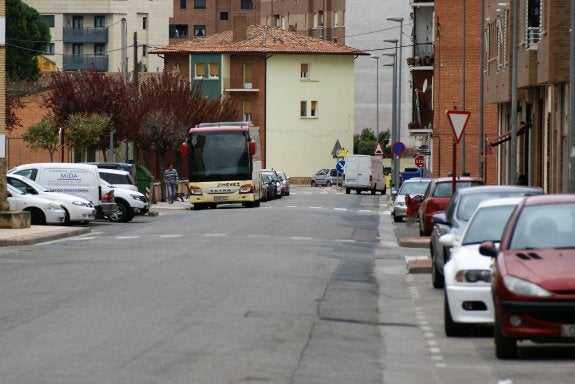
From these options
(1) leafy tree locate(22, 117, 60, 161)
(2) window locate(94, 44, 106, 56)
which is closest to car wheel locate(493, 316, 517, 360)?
(1) leafy tree locate(22, 117, 60, 161)

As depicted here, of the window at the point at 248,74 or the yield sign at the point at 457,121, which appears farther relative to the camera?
the window at the point at 248,74

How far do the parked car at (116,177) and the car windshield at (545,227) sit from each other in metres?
34.1

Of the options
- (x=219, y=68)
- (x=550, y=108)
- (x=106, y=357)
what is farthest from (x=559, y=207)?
(x=219, y=68)

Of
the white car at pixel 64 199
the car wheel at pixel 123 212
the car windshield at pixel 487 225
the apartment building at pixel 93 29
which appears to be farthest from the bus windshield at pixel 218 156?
the apartment building at pixel 93 29

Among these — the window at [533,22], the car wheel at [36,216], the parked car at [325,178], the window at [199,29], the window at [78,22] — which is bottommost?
the parked car at [325,178]

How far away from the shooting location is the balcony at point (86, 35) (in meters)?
137

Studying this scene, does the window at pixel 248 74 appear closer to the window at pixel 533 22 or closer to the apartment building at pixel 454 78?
the apartment building at pixel 454 78

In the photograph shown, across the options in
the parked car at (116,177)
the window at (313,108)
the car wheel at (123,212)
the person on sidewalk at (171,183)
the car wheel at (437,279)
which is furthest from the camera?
the window at (313,108)

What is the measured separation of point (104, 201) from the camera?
149 feet

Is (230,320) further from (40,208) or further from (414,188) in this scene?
(414,188)

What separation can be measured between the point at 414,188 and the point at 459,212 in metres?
27.4

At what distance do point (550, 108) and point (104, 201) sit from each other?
13.5 meters

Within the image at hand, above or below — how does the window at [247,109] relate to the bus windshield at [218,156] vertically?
above

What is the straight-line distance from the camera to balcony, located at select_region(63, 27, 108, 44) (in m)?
137
